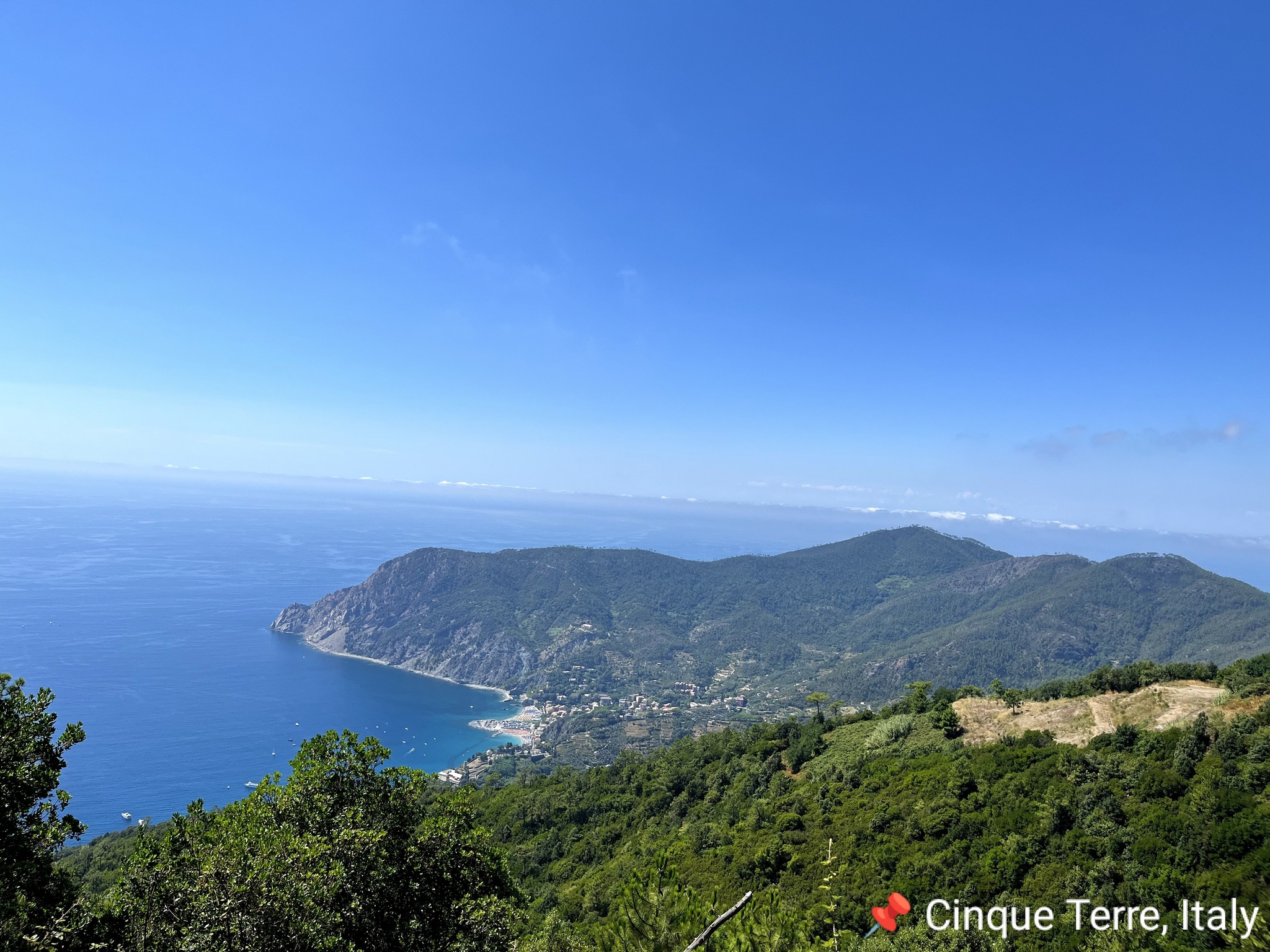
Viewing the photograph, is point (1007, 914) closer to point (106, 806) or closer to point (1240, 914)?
point (1240, 914)

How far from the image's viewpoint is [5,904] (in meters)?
8.56

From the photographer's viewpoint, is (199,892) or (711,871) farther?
(711,871)

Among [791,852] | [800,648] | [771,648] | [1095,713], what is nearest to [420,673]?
[771,648]

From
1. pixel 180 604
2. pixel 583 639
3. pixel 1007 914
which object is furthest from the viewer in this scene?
pixel 583 639

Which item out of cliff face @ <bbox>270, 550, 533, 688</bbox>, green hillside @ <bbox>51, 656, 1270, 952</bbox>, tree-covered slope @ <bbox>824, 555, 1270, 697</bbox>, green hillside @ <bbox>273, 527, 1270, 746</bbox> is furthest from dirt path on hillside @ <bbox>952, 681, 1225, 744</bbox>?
cliff face @ <bbox>270, 550, 533, 688</bbox>

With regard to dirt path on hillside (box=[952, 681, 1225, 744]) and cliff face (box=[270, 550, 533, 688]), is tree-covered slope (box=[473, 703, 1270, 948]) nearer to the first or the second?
dirt path on hillside (box=[952, 681, 1225, 744])

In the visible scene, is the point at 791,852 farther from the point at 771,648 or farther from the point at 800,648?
the point at 800,648

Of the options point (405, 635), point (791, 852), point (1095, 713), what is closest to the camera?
point (791, 852)

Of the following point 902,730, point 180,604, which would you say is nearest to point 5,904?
point 902,730

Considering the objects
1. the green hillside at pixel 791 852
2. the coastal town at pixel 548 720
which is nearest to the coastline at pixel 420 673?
the coastal town at pixel 548 720

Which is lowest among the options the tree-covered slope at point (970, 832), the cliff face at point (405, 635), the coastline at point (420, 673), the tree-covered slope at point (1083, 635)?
the coastline at point (420, 673)

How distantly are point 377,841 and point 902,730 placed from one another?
4093 centimetres

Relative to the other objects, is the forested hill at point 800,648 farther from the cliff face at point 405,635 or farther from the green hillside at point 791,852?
the green hillside at point 791,852

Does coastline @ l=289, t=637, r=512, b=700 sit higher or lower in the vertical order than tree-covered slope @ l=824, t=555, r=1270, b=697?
lower
